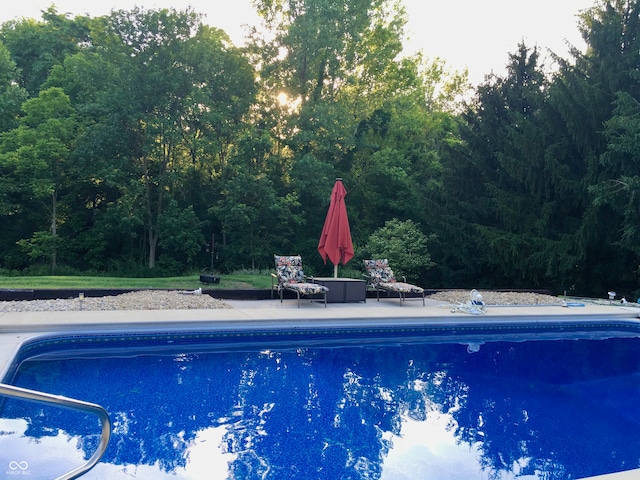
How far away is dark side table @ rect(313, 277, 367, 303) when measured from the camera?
10016mm

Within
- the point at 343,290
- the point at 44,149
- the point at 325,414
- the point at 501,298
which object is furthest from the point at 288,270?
the point at 44,149

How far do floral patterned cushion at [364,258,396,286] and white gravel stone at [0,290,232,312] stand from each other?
3.17 meters

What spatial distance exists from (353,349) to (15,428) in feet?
14.8

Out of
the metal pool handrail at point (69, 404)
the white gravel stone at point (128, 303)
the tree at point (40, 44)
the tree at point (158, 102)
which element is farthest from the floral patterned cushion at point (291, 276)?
the tree at point (40, 44)

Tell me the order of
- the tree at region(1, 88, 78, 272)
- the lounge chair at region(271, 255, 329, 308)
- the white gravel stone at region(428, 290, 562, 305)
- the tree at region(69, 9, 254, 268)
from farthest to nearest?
the tree at region(69, 9, 254, 268) < the tree at region(1, 88, 78, 272) < the white gravel stone at region(428, 290, 562, 305) < the lounge chair at region(271, 255, 329, 308)

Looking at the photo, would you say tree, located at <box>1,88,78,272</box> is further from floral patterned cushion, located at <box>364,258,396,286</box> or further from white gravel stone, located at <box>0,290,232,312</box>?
floral patterned cushion, located at <box>364,258,396,286</box>

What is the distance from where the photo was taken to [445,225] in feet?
50.0

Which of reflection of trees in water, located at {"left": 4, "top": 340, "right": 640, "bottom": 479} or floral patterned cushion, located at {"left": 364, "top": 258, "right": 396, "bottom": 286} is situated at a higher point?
floral patterned cushion, located at {"left": 364, "top": 258, "right": 396, "bottom": 286}

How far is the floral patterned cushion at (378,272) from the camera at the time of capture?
10609 mm

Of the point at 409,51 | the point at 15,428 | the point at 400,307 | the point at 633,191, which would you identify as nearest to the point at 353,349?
the point at 400,307

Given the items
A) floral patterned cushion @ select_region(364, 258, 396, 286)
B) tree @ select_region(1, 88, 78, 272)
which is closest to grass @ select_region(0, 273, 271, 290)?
floral patterned cushion @ select_region(364, 258, 396, 286)

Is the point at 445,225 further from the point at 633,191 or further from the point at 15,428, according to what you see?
the point at 15,428

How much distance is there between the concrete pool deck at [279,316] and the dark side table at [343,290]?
222 mm

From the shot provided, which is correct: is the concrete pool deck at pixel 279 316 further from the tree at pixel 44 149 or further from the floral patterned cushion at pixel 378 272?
the tree at pixel 44 149
